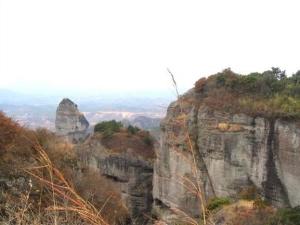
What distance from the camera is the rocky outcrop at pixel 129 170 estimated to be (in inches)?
1544

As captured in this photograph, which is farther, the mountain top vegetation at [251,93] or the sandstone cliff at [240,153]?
the mountain top vegetation at [251,93]

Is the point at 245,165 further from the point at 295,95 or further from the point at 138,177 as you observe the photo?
the point at 138,177

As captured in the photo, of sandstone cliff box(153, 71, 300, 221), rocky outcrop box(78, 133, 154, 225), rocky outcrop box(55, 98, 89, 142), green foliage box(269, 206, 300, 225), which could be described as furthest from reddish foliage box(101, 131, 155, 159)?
green foliage box(269, 206, 300, 225)

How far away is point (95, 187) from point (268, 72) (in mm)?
19102

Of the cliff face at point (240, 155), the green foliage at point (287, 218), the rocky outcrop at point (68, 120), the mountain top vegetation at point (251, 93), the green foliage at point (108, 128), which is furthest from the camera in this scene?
the rocky outcrop at point (68, 120)

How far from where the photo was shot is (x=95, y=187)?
57.2ft

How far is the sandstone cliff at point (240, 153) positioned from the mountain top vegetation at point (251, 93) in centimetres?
19

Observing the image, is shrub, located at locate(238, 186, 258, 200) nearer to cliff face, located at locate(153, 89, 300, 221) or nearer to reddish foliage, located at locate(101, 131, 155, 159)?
cliff face, located at locate(153, 89, 300, 221)

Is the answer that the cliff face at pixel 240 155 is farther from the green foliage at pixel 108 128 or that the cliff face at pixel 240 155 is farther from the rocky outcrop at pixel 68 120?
the rocky outcrop at pixel 68 120

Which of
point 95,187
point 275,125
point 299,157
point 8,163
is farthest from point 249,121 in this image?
point 8,163

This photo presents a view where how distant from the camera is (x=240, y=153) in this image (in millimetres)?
27984

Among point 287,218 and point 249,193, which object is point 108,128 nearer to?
point 249,193

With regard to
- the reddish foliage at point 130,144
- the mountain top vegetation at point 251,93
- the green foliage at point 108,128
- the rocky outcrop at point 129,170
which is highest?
the mountain top vegetation at point 251,93

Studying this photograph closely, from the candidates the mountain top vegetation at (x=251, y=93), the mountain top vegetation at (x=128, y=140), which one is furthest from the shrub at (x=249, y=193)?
the mountain top vegetation at (x=128, y=140)
